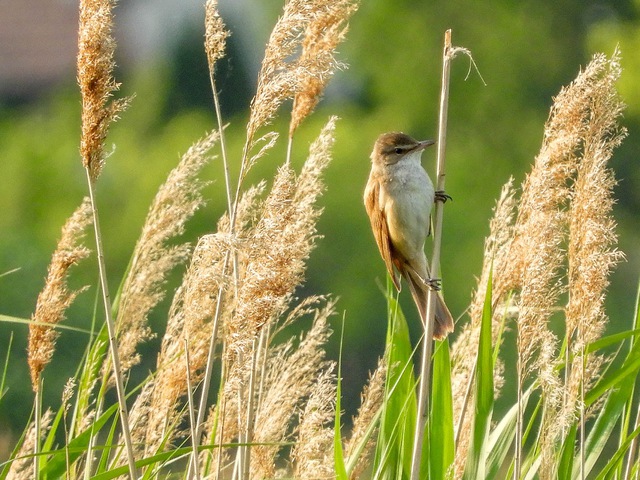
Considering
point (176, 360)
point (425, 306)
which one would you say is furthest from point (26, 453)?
point (425, 306)

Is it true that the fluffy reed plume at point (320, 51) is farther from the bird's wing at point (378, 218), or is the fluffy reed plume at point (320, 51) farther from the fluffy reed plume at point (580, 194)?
the bird's wing at point (378, 218)

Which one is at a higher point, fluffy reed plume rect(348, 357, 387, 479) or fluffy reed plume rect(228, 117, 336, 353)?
fluffy reed plume rect(228, 117, 336, 353)

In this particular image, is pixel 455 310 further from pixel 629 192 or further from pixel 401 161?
pixel 401 161

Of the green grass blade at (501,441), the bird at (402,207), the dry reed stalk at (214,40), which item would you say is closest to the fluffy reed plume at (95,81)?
the dry reed stalk at (214,40)

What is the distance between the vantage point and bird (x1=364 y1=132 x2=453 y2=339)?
3.20 m

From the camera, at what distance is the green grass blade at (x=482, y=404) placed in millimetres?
2158

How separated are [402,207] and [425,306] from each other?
0.31 metres

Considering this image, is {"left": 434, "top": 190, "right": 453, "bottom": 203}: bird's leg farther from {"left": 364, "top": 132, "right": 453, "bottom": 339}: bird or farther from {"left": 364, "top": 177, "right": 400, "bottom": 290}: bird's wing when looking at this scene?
{"left": 364, "top": 177, "right": 400, "bottom": 290}: bird's wing

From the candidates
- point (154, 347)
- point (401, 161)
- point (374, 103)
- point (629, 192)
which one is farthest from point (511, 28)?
point (401, 161)

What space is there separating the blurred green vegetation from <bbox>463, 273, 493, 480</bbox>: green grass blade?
1552 centimetres

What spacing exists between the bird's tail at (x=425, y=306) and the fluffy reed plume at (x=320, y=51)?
22.3 inches

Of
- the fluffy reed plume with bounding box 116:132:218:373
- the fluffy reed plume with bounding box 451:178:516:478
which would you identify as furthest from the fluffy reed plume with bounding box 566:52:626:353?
the fluffy reed plume with bounding box 116:132:218:373

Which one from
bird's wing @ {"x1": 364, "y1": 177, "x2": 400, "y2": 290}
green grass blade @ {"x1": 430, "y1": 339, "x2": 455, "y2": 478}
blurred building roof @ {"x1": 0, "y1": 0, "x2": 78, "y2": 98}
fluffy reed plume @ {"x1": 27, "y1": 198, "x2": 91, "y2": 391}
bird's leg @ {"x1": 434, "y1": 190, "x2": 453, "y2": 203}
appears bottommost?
green grass blade @ {"x1": 430, "y1": 339, "x2": 455, "y2": 478}

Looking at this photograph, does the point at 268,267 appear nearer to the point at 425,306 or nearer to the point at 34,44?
the point at 425,306
